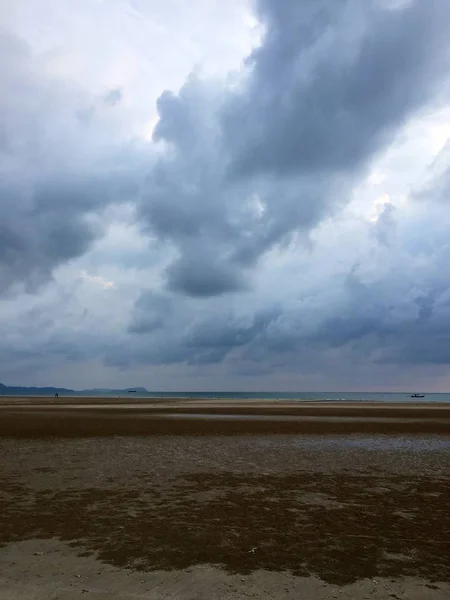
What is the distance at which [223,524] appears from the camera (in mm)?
12062

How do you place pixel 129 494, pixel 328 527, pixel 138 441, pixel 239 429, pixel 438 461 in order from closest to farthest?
pixel 328 527
pixel 129 494
pixel 438 461
pixel 138 441
pixel 239 429

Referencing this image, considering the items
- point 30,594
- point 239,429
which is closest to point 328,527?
point 30,594

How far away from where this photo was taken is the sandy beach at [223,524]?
841cm

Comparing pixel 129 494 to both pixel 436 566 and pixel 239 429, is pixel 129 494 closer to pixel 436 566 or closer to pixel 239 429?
pixel 436 566

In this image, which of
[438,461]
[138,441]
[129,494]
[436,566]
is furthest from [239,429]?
[436,566]

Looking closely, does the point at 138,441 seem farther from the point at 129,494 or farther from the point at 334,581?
the point at 334,581

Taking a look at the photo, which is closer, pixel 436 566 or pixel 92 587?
pixel 92 587

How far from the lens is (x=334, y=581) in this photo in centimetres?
851

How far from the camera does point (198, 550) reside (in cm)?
1009

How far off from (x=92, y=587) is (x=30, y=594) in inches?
40.2

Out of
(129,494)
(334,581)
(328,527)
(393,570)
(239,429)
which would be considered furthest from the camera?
(239,429)

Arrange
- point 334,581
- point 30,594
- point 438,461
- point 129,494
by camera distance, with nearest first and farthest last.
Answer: point 30,594 → point 334,581 → point 129,494 → point 438,461

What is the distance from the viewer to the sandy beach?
841 cm

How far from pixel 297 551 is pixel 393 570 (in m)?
2.02
